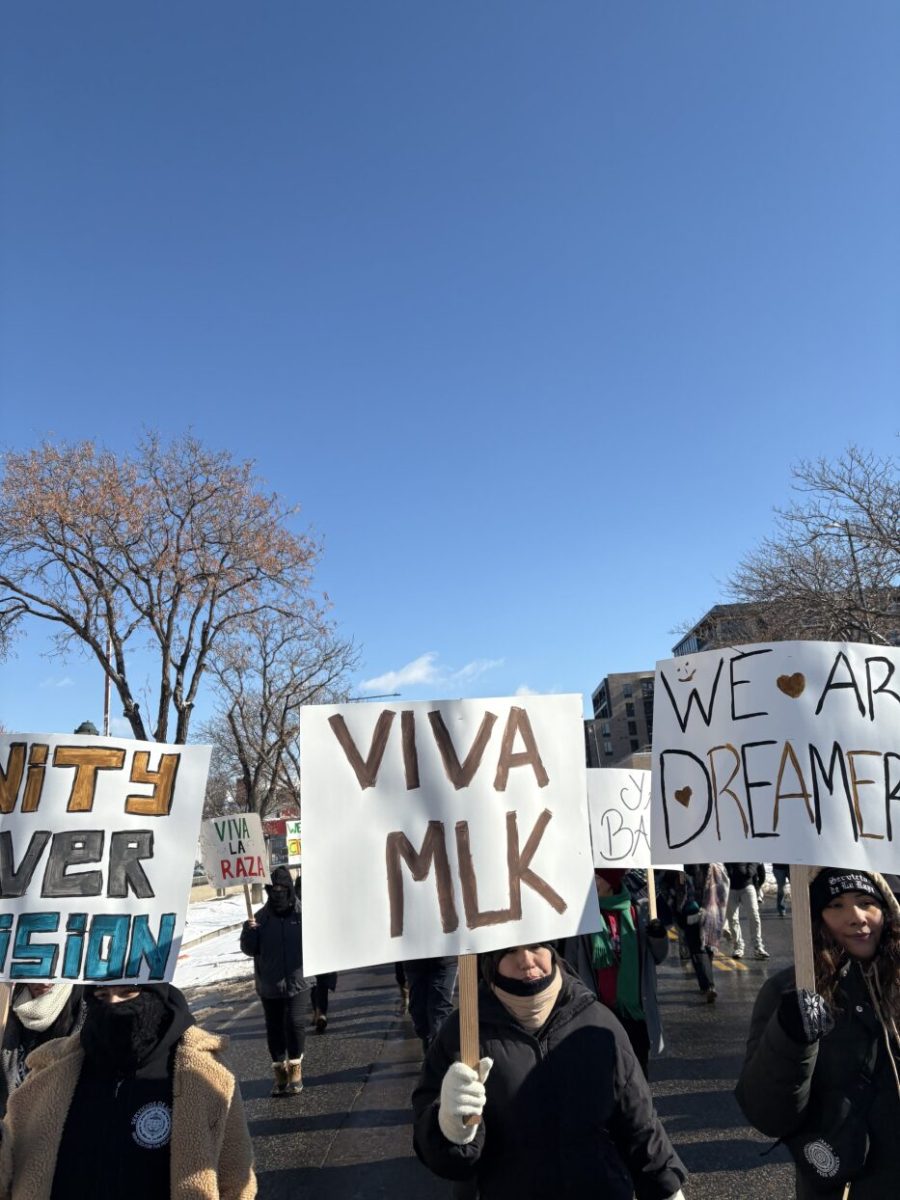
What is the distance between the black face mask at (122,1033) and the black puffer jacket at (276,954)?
13.0 feet

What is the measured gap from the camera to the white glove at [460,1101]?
2.20m

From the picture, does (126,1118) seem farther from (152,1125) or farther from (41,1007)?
(41,1007)

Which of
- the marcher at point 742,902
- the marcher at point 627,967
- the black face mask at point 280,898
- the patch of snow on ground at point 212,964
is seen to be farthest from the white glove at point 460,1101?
the patch of snow on ground at point 212,964

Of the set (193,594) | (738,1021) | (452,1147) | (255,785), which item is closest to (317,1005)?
(738,1021)

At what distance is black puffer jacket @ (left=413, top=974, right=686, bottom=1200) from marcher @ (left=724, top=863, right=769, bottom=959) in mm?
7532

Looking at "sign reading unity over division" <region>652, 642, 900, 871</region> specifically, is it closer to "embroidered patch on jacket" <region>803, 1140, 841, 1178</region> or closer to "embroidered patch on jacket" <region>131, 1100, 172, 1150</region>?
"embroidered patch on jacket" <region>803, 1140, 841, 1178</region>

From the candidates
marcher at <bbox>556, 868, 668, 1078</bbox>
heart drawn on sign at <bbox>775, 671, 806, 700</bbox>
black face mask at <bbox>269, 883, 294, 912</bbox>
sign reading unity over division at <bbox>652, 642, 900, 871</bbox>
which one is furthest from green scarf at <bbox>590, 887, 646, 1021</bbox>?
black face mask at <bbox>269, 883, 294, 912</bbox>

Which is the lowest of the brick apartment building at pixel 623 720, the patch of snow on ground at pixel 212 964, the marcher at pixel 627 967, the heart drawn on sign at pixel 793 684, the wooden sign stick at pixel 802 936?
the patch of snow on ground at pixel 212 964

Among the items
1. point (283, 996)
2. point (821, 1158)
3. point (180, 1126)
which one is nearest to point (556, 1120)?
point (821, 1158)

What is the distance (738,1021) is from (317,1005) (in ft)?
13.4

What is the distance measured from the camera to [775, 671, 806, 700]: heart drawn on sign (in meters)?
2.74

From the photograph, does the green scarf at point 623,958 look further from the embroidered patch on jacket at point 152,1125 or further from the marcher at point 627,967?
the embroidered patch on jacket at point 152,1125

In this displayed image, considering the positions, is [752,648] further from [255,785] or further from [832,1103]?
[255,785]

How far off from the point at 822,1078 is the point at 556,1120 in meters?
0.72
